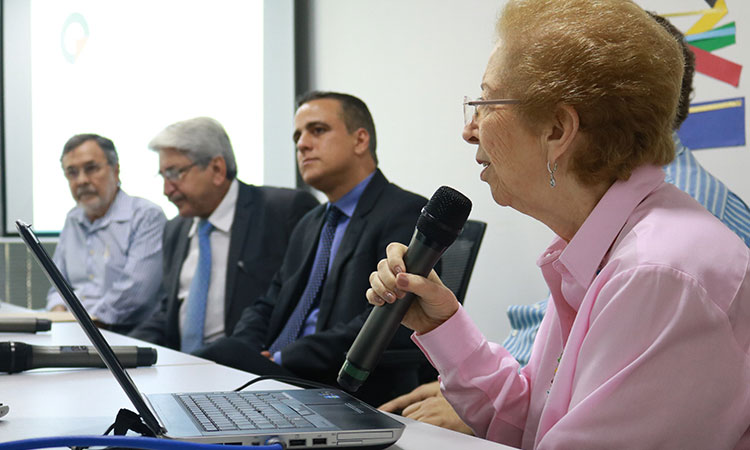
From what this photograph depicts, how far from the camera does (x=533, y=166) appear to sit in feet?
3.43

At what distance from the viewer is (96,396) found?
3.90ft

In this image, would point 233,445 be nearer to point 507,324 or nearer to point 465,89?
point 507,324

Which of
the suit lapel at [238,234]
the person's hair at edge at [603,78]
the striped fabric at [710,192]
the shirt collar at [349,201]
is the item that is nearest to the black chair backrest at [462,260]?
the shirt collar at [349,201]

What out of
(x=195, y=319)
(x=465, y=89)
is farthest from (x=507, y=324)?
(x=195, y=319)

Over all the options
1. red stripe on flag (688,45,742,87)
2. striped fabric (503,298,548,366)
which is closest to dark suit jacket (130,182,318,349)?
striped fabric (503,298,548,366)

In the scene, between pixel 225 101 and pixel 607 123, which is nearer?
pixel 607 123

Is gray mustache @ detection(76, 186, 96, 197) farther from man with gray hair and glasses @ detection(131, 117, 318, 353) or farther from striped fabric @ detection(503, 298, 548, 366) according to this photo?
striped fabric @ detection(503, 298, 548, 366)

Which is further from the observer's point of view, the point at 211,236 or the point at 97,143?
the point at 97,143

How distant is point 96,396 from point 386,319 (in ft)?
1.61

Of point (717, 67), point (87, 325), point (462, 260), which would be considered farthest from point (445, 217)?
point (717, 67)

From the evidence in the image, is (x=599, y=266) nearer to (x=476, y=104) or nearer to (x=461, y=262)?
(x=476, y=104)

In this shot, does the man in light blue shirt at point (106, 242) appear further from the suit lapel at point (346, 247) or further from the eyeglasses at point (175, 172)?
the suit lapel at point (346, 247)

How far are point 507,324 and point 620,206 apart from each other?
2.25 m

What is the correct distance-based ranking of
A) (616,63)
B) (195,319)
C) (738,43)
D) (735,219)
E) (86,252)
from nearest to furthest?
1. (616,63)
2. (735,219)
3. (738,43)
4. (195,319)
5. (86,252)
